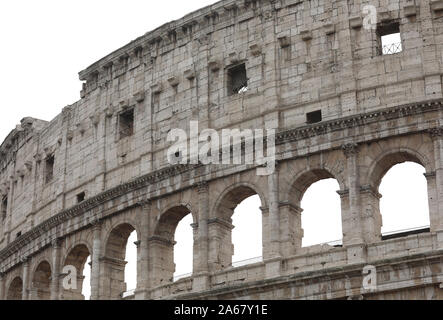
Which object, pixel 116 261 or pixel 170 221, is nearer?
pixel 170 221

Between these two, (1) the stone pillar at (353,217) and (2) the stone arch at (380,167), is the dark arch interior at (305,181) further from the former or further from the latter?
(2) the stone arch at (380,167)

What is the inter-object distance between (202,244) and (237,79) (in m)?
5.22

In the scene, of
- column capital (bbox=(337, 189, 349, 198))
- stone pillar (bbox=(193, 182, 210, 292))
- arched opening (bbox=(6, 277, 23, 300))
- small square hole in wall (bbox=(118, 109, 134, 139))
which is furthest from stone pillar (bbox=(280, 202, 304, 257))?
arched opening (bbox=(6, 277, 23, 300))

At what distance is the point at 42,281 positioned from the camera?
1438 inches

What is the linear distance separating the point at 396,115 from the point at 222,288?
6434 mm

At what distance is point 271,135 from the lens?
3008cm

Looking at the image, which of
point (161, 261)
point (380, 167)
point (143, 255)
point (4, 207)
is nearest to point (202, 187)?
point (161, 261)

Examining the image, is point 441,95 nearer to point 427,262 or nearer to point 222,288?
point 427,262

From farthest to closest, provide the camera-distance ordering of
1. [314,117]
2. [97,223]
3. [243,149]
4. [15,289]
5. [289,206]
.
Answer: [15,289] → [97,223] → [243,149] → [314,117] → [289,206]

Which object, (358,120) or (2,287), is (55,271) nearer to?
(2,287)

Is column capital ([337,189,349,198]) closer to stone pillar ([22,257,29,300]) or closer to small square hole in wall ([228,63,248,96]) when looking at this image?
small square hole in wall ([228,63,248,96])
